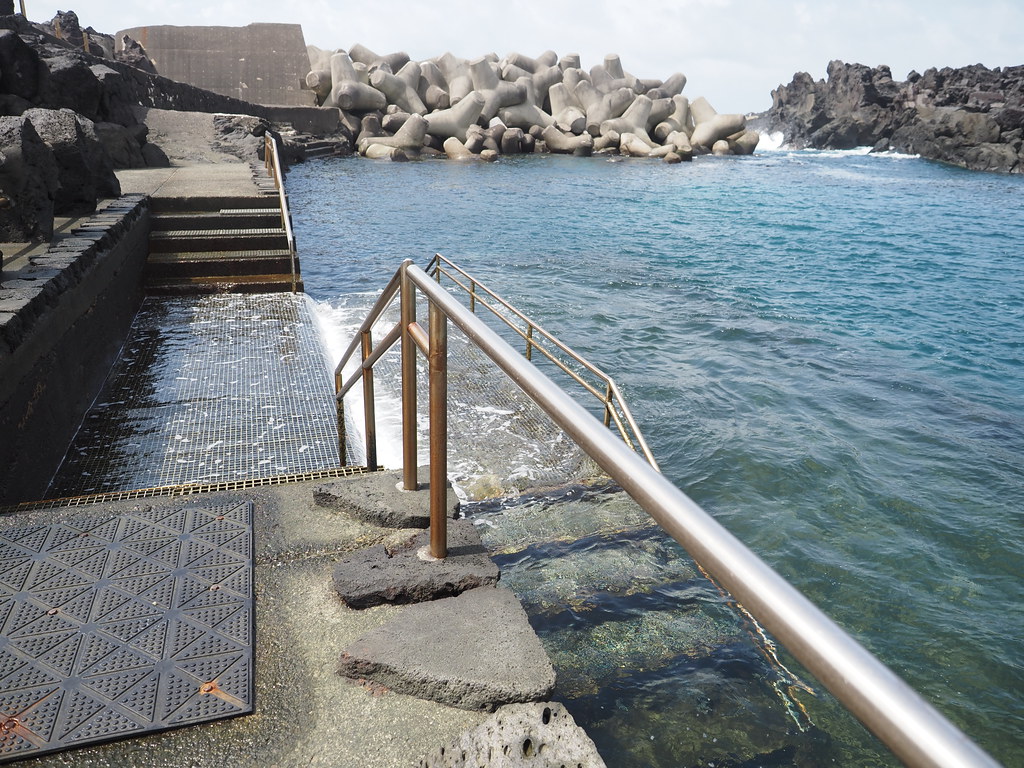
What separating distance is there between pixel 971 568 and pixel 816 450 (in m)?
1.97

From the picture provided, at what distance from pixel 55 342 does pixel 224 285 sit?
13.6 ft

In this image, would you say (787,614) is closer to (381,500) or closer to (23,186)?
(381,500)

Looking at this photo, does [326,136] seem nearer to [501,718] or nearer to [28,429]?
[28,429]

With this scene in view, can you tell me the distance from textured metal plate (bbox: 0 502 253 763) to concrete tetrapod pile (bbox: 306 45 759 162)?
115ft

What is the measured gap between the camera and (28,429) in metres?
4.62

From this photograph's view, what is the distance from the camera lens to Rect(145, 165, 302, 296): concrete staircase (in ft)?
30.3

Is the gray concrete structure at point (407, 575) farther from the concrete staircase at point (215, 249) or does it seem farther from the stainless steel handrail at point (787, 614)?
the concrete staircase at point (215, 249)

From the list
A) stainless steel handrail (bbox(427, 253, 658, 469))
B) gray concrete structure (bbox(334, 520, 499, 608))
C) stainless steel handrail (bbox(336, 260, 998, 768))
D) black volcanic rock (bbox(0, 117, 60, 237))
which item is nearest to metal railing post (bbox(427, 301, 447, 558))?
gray concrete structure (bbox(334, 520, 499, 608))

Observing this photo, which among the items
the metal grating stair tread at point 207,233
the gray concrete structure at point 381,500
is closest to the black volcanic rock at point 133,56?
the metal grating stair tread at point 207,233

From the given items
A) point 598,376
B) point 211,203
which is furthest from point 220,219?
point 598,376

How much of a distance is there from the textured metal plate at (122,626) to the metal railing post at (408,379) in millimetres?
683

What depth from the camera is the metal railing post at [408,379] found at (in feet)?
8.74

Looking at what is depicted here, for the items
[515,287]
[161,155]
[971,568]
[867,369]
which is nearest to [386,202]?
[161,155]

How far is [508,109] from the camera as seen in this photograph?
1746 inches
